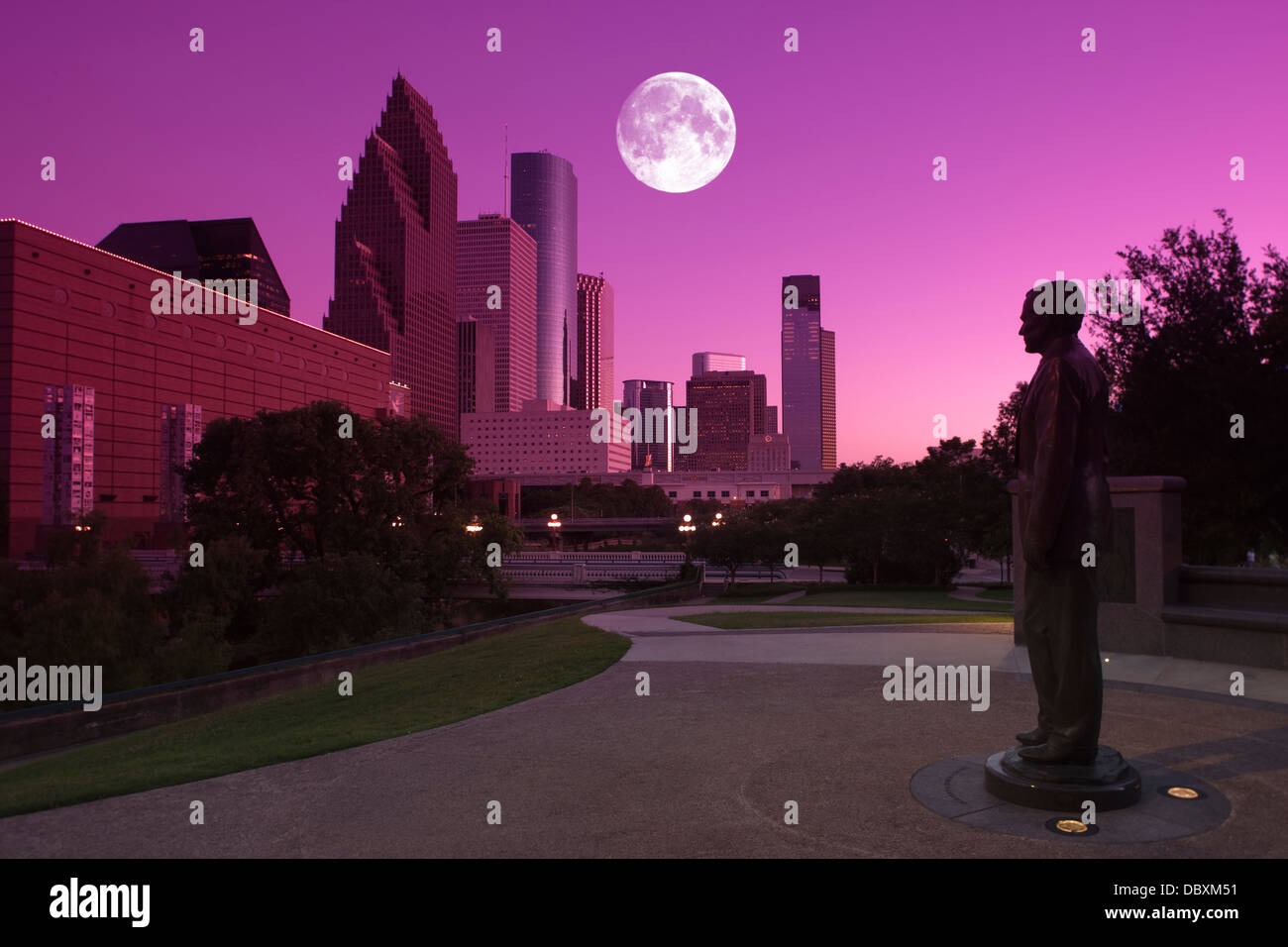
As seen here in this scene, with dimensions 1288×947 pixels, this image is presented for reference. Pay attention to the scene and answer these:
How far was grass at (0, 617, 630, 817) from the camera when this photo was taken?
6.77 meters

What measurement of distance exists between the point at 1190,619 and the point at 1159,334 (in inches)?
502

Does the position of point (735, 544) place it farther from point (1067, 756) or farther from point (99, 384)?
point (99, 384)

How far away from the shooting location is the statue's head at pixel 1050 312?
20.1ft

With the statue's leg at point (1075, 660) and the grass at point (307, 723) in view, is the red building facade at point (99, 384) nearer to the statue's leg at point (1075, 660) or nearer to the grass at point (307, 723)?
the grass at point (307, 723)

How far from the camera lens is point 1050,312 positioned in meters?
6.18

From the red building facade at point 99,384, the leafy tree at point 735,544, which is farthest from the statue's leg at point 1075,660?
the red building facade at point 99,384

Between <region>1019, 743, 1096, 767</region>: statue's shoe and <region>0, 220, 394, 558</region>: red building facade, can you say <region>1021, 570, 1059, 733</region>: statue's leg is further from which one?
<region>0, 220, 394, 558</region>: red building facade

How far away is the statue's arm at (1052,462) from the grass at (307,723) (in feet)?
20.2

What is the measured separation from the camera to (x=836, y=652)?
42.2 ft

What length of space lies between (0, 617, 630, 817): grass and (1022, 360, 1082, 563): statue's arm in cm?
615

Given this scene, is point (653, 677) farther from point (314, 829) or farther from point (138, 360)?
point (138, 360)

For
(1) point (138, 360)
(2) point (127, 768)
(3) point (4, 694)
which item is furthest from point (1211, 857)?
(1) point (138, 360)

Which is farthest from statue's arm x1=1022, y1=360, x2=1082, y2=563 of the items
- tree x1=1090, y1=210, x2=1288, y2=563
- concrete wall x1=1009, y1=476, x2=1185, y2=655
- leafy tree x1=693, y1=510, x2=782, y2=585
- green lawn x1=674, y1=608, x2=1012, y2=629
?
leafy tree x1=693, y1=510, x2=782, y2=585

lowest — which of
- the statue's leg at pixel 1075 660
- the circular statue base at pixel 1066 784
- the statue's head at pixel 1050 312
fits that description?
the circular statue base at pixel 1066 784
